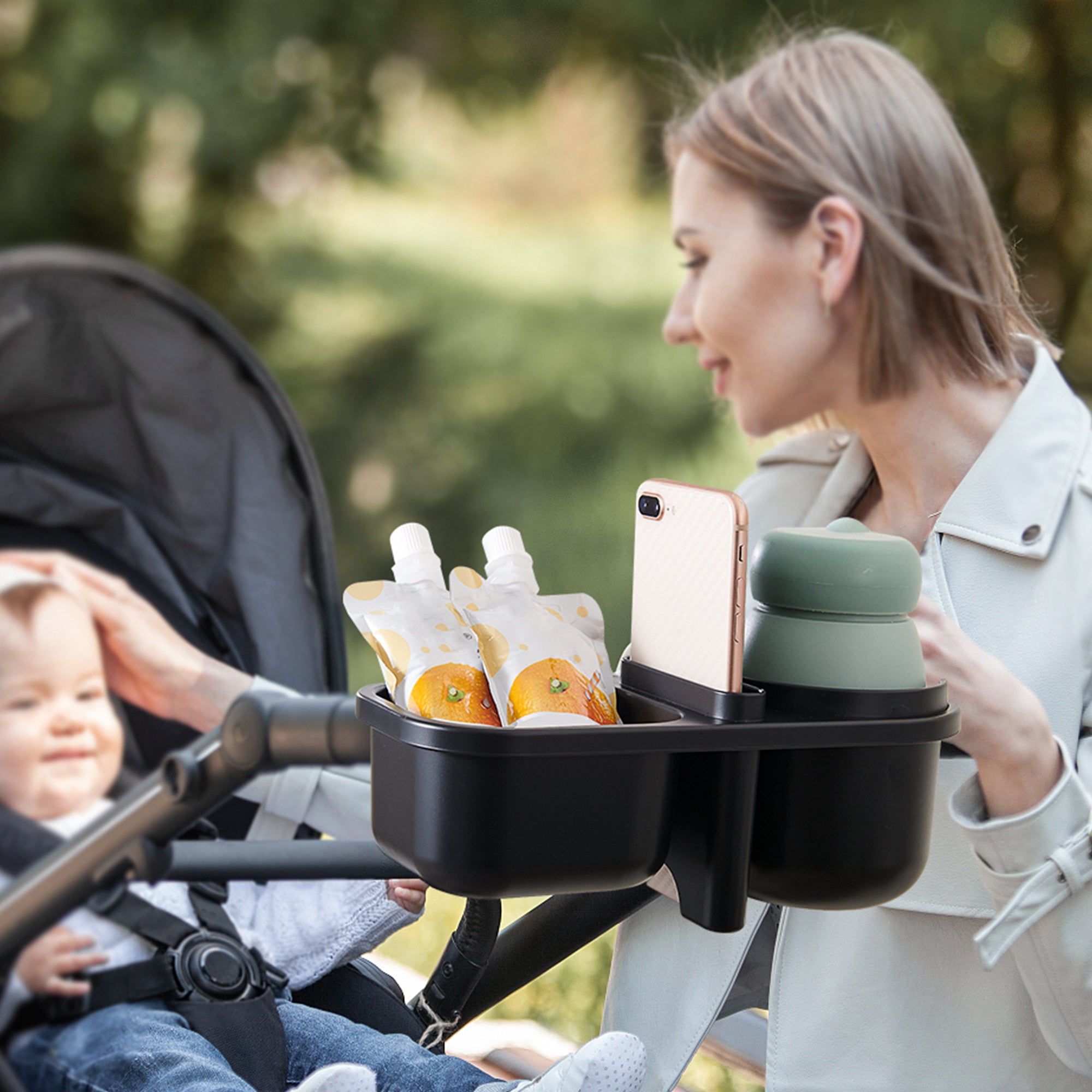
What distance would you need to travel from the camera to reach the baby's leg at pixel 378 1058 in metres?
0.95

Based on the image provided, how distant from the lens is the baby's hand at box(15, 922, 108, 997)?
819 millimetres

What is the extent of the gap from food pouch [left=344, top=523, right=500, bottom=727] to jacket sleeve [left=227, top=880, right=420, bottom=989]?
33 centimetres

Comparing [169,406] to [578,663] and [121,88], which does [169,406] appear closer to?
[578,663]

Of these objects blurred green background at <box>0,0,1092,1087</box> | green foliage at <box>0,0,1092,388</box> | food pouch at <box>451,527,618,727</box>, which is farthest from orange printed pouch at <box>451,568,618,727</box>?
green foliage at <box>0,0,1092,388</box>

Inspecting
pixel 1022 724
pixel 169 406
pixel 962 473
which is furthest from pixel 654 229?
pixel 1022 724

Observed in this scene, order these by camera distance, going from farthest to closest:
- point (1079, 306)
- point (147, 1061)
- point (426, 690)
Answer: point (1079, 306), point (147, 1061), point (426, 690)

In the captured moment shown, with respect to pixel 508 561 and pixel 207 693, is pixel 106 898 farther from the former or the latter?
pixel 207 693

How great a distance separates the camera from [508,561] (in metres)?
0.78

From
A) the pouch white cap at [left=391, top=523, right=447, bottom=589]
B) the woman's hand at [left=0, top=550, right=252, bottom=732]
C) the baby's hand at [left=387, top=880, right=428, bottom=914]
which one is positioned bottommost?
the baby's hand at [left=387, top=880, right=428, bottom=914]

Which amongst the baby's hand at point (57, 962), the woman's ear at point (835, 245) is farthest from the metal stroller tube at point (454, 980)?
the woman's ear at point (835, 245)

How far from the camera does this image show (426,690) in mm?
696

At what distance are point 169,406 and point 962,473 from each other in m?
0.87

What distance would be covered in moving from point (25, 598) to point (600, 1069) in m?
0.80

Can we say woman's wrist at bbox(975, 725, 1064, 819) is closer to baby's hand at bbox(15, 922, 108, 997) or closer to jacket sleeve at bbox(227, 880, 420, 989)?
jacket sleeve at bbox(227, 880, 420, 989)
